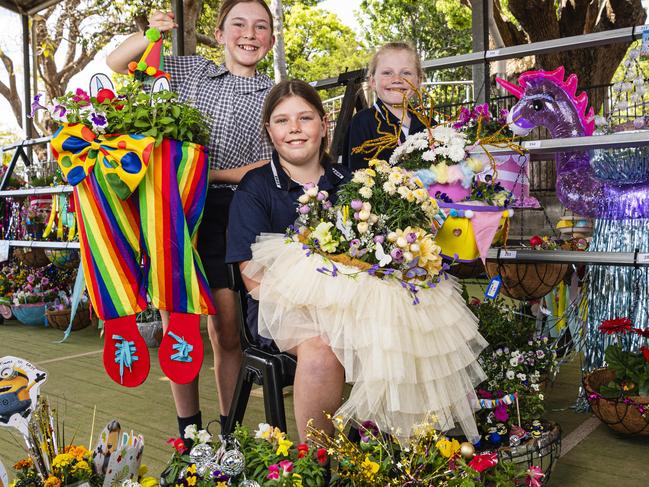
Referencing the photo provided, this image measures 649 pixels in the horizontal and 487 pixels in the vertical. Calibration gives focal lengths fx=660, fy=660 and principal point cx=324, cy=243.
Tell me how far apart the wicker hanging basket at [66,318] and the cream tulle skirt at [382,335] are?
3.69m

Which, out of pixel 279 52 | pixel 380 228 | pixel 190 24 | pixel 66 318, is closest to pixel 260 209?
pixel 380 228

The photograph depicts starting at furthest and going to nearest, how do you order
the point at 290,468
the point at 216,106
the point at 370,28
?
the point at 370,28, the point at 216,106, the point at 290,468

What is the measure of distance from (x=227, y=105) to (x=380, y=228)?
0.87 meters

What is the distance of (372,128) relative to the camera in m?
2.70

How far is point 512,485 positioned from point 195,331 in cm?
107

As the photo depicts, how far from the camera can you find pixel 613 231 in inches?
112

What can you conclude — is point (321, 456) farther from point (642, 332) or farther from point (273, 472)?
point (642, 332)

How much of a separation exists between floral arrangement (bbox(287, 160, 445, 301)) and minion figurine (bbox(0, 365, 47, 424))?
2.62ft

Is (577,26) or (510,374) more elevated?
(577,26)

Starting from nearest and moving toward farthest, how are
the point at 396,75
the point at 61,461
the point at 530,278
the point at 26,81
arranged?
the point at 61,461 → the point at 396,75 → the point at 530,278 → the point at 26,81

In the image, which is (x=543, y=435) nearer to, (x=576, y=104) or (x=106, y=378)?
(x=576, y=104)

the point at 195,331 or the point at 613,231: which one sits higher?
the point at 613,231

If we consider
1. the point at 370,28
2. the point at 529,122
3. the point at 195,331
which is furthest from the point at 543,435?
the point at 370,28

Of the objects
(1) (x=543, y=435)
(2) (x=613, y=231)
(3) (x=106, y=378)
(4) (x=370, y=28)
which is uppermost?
(4) (x=370, y=28)
